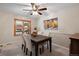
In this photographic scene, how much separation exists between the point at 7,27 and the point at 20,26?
22cm

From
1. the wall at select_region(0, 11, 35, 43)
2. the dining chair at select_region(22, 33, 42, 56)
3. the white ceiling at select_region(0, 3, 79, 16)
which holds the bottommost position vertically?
the dining chair at select_region(22, 33, 42, 56)

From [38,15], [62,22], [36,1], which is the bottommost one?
[62,22]

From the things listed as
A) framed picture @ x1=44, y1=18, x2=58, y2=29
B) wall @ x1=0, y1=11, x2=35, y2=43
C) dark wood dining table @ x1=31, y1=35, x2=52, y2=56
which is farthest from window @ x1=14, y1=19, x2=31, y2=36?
framed picture @ x1=44, y1=18, x2=58, y2=29

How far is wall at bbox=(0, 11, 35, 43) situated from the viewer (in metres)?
1.60

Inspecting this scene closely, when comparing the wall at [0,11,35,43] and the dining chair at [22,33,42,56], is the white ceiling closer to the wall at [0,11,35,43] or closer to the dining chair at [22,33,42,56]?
the wall at [0,11,35,43]

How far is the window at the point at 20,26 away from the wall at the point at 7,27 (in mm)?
68

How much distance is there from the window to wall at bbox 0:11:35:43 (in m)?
0.07

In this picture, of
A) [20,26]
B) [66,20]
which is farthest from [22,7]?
[66,20]

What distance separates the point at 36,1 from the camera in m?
1.60

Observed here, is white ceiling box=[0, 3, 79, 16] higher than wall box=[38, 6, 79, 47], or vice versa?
white ceiling box=[0, 3, 79, 16]

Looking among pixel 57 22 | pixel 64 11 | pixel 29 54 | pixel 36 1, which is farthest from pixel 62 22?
pixel 29 54

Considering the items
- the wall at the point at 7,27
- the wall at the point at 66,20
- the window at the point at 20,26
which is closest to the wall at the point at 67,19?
the wall at the point at 66,20

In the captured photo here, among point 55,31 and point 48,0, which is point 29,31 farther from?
point 48,0

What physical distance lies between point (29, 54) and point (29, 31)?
0.40 meters
